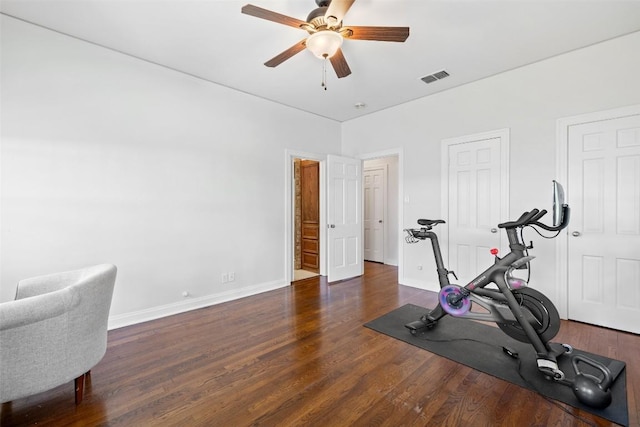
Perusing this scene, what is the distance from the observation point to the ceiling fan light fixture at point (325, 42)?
215 cm

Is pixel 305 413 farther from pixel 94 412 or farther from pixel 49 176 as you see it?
pixel 49 176

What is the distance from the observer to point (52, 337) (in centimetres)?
165

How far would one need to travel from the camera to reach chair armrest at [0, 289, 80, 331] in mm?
1493

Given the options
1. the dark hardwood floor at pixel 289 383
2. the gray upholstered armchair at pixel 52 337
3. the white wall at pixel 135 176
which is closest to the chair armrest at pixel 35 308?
the gray upholstered armchair at pixel 52 337

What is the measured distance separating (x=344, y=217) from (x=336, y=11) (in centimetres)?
346

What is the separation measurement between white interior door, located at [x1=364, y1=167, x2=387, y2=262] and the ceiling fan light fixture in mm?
4403

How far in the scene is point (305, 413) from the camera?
1.78 metres

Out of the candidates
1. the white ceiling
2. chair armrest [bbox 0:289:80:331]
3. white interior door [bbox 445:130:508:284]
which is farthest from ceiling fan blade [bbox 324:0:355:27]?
white interior door [bbox 445:130:508:284]

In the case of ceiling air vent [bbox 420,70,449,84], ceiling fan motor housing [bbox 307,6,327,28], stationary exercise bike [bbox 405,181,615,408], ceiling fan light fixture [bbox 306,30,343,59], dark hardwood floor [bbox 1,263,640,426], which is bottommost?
dark hardwood floor [bbox 1,263,640,426]

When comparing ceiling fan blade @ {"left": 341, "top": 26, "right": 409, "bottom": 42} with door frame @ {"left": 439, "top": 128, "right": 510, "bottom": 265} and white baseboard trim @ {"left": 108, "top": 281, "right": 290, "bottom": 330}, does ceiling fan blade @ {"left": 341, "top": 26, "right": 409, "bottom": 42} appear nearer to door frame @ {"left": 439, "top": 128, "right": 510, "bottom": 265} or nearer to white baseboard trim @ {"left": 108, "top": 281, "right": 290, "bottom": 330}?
door frame @ {"left": 439, "top": 128, "right": 510, "bottom": 265}

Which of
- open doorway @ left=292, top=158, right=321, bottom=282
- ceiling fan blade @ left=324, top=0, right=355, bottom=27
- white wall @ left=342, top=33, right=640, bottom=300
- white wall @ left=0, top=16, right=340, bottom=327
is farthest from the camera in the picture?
open doorway @ left=292, top=158, right=321, bottom=282

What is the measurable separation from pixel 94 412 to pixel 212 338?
108cm

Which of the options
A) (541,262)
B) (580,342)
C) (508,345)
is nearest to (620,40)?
(541,262)

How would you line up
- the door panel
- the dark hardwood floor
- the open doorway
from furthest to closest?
1. the open doorway
2. the door panel
3. the dark hardwood floor
